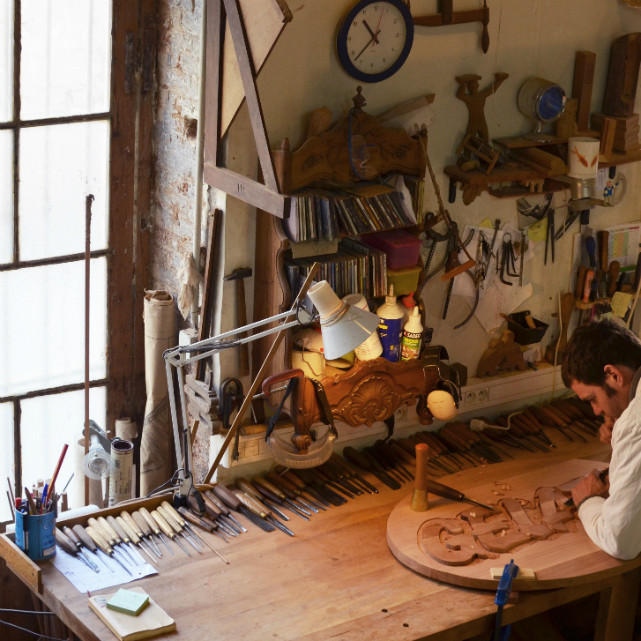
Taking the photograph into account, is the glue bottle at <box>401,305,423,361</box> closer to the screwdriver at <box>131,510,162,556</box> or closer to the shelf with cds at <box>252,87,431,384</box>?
the shelf with cds at <box>252,87,431,384</box>

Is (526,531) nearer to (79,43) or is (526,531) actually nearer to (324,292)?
(324,292)

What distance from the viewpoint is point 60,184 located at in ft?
15.9

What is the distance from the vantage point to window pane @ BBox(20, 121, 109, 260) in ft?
15.6

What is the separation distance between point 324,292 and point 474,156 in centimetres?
135

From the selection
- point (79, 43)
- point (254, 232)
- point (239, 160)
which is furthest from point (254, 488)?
point (79, 43)

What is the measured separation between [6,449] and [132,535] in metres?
1.03

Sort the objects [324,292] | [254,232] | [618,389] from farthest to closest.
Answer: [254,232] → [618,389] → [324,292]

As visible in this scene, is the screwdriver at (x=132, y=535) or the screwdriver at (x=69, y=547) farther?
the screwdriver at (x=132, y=535)

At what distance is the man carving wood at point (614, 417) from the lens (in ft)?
13.3

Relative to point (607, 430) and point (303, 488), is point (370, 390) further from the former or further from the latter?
point (607, 430)

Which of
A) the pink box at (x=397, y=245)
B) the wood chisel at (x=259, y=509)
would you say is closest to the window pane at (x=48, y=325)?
the wood chisel at (x=259, y=509)

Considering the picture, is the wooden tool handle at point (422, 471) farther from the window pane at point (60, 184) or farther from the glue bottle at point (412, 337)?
the window pane at point (60, 184)

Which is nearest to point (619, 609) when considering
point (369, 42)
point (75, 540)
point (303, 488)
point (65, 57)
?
point (303, 488)

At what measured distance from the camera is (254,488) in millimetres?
4742
